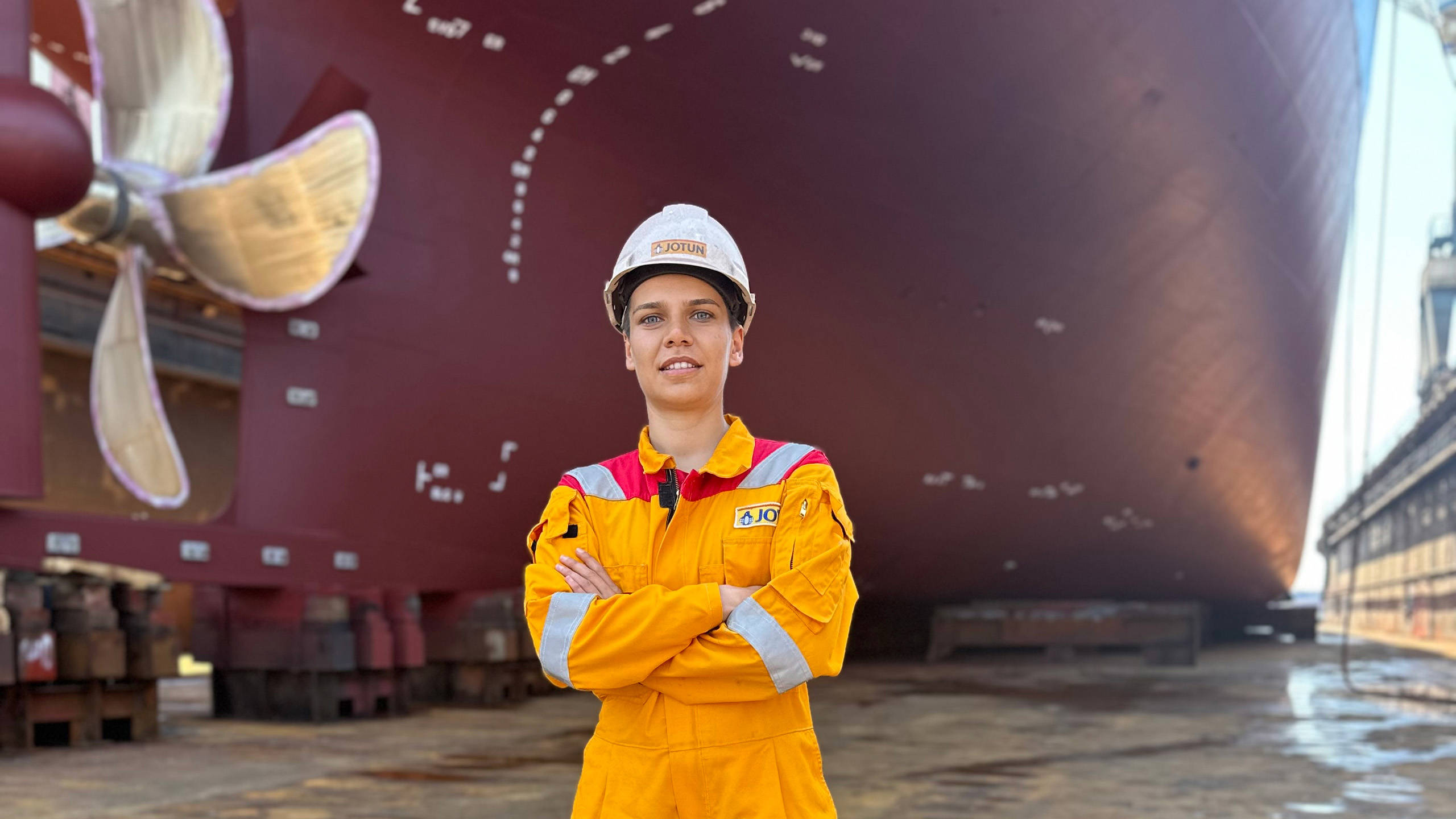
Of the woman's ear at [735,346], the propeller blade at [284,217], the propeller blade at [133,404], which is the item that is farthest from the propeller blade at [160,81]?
the woman's ear at [735,346]

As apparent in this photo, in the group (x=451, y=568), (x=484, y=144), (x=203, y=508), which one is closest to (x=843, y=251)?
(x=484, y=144)

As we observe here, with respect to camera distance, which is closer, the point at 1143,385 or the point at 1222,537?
the point at 1143,385

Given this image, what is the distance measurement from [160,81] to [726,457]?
7109mm

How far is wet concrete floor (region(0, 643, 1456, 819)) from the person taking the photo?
551cm

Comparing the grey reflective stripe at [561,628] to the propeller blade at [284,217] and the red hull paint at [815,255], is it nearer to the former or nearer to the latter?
the red hull paint at [815,255]

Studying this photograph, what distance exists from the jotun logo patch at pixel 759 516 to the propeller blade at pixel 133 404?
6.54m

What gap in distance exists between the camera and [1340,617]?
44.6 metres

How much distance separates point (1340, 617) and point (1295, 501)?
2947cm

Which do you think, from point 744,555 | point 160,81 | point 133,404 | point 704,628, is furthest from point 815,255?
point 704,628

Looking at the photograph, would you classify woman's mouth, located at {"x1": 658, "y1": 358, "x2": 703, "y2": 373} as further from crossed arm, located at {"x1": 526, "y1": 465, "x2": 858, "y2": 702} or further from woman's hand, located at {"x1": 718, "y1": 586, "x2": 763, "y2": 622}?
woman's hand, located at {"x1": 718, "y1": 586, "x2": 763, "y2": 622}

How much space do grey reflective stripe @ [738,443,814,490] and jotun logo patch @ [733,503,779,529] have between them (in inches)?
1.5

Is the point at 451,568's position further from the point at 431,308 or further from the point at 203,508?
the point at 203,508

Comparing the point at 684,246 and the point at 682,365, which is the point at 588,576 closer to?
the point at 682,365

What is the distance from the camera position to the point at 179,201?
7.81 m
